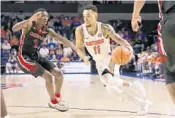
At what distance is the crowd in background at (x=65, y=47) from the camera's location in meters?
14.7

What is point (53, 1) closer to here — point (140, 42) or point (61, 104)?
point (140, 42)

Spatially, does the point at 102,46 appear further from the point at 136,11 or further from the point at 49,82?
the point at 136,11

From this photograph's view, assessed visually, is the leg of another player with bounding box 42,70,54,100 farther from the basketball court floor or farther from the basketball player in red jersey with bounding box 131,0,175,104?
the basketball player in red jersey with bounding box 131,0,175,104

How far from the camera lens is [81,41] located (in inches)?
218

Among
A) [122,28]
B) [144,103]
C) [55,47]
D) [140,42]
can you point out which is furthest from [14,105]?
[122,28]

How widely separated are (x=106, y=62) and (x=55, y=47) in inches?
422

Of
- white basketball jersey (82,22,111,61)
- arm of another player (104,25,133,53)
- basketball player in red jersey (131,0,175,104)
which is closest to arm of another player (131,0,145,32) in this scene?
basketball player in red jersey (131,0,175,104)

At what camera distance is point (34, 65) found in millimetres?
5625

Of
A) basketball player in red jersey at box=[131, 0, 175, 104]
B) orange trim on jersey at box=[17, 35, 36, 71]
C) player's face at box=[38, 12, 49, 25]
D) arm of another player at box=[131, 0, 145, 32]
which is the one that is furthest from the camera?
player's face at box=[38, 12, 49, 25]

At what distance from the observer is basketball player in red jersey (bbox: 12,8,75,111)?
18.7ft

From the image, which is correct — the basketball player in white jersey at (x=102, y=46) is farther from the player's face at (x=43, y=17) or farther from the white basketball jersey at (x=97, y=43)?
the player's face at (x=43, y=17)

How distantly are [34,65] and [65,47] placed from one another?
10690mm

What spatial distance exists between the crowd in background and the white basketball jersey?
7.23 meters

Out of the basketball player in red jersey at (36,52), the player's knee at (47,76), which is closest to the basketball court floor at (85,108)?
the basketball player in red jersey at (36,52)
